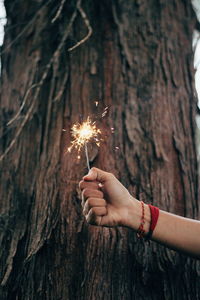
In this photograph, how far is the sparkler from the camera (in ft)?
4.57

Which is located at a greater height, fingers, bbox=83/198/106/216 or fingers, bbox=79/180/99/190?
fingers, bbox=79/180/99/190

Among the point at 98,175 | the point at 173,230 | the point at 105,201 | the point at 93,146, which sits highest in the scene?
the point at 93,146

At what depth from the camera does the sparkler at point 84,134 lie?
1.39m

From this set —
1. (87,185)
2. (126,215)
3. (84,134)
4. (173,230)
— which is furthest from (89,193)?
(173,230)

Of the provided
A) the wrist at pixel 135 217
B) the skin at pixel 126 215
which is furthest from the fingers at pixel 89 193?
the wrist at pixel 135 217

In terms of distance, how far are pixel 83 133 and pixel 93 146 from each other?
0.14 metres

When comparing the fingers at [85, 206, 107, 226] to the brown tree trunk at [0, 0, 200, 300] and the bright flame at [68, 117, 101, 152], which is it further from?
the bright flame at [68, 117, 101, 152]

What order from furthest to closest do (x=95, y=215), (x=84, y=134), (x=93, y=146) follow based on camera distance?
(x=93, y=146), (x=84, y=134), (x=95, y=215)

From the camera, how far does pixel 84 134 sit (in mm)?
1390

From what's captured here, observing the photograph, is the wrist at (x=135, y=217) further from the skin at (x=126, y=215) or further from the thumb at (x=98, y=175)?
the thumb at (x=98, y=175)

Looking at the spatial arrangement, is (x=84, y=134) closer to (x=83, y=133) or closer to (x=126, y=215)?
(x=83, y=133)

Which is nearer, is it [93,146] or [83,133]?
[83,133]

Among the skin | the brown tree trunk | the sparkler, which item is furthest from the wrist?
the sparkler

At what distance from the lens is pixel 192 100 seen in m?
1.77
